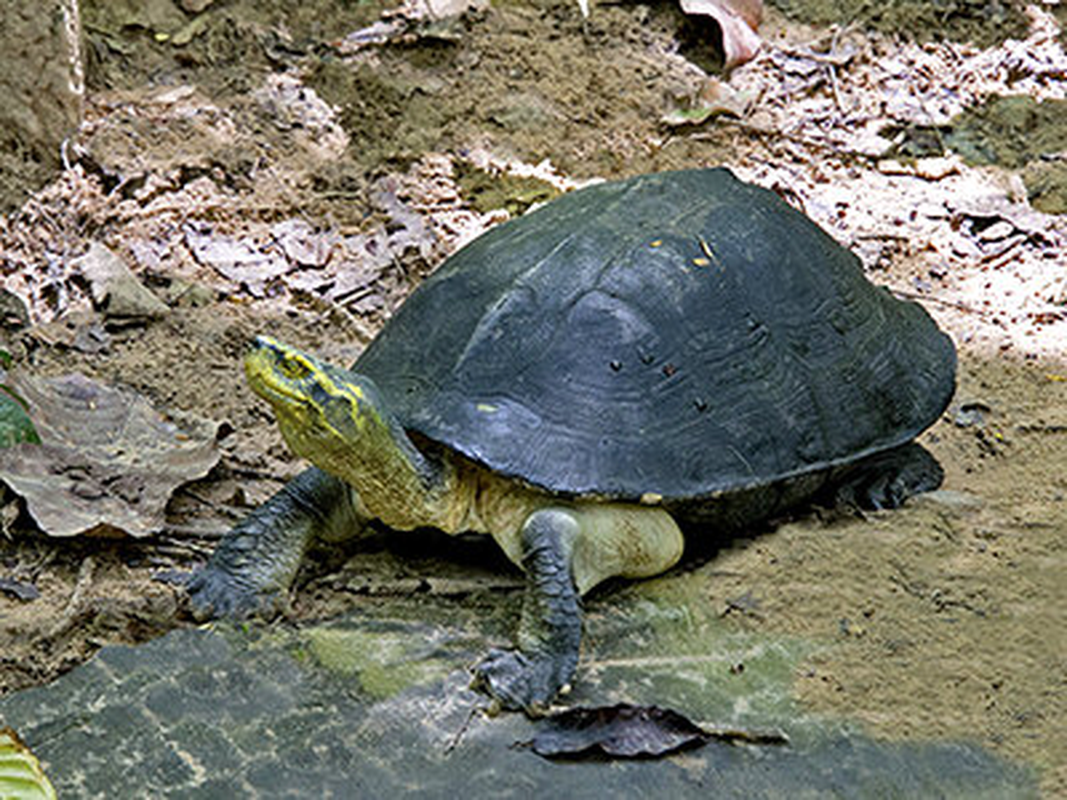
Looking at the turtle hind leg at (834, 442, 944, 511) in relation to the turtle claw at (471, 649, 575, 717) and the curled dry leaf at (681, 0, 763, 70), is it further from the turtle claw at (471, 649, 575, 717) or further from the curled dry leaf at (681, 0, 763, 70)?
the curled dry leaf at (681, 0, 763, 70)

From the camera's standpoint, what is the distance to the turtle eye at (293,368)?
11.9 feet

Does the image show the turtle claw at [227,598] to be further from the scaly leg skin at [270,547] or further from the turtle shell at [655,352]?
the turtle shell at [655,352]

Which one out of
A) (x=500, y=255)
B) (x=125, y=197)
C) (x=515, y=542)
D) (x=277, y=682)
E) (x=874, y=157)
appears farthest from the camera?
(x=874, y=157)

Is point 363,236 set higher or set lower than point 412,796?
lower

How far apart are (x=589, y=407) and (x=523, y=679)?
0.86 metres

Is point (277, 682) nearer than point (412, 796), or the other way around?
point (412, 796)

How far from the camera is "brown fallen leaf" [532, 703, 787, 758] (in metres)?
3.28

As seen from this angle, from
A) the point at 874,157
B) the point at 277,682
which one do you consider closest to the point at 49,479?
the point at 277,682

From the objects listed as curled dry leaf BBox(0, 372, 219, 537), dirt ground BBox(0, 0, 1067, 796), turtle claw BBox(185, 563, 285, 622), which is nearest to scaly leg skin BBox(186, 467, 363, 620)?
turtle claw BBox(185, 563, 285, 622)

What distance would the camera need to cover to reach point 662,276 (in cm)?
423

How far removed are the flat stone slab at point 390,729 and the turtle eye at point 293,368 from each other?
29.1 inches

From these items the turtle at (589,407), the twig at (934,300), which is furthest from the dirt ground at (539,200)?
the turtle at (589,407)

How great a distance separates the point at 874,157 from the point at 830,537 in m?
4.02

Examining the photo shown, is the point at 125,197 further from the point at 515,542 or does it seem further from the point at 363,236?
the point at 515,542
